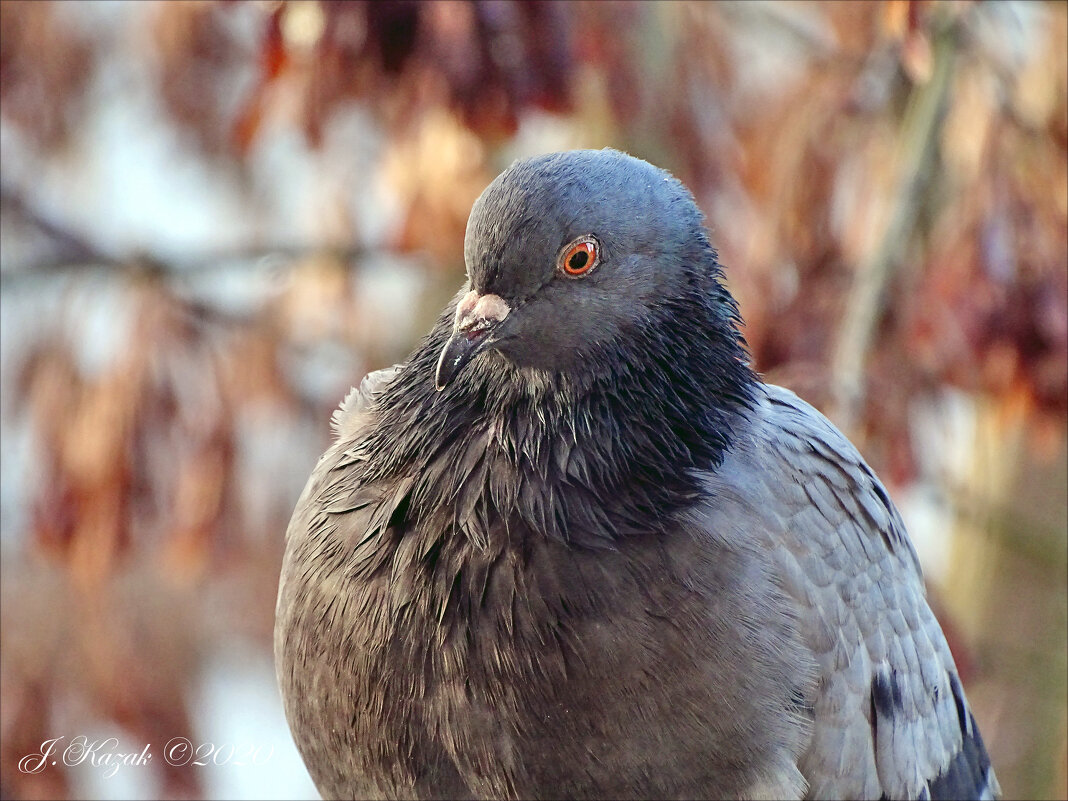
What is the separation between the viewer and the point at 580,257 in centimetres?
297

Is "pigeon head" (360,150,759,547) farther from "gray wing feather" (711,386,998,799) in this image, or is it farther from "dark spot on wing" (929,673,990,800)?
"dark spot on wing" (929,673,990,800)

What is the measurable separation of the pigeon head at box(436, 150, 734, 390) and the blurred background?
1381 mm

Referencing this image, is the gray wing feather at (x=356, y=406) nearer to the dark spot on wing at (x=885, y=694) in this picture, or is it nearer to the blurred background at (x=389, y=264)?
the blurred background at (x=389, y=264)

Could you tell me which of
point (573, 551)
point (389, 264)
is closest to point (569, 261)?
point (573, 551)

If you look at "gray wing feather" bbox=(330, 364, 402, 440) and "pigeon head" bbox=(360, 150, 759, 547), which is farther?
"gray wing feather" bbox=(330, 364, 402, 440)

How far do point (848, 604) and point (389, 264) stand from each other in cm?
444

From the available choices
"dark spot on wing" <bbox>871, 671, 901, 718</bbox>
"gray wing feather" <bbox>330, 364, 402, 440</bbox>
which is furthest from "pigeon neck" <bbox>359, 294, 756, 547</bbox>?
"dark spot on wing" <bbox>871, 671, 901, 718</bbox>

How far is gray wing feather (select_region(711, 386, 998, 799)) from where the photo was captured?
328 cm

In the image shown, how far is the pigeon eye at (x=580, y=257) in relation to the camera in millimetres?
2951

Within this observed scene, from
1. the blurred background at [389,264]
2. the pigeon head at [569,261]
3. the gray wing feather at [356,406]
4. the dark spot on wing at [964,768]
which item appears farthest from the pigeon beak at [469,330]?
the dark spot on wing at [964,768]

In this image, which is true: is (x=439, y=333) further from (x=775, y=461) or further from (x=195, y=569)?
(x=195, y=569)

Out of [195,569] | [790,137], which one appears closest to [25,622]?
[195,569]

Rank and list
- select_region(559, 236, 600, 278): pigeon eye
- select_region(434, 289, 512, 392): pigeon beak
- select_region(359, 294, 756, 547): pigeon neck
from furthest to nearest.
A: select_region(359, 294, 756, 547): pigeon neck
select_region(559, 236, 600, 278): pigeon eye
select_region(434, 289, 512, 392): pigeon beak

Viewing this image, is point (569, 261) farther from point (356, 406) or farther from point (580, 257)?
point (356, 406)
